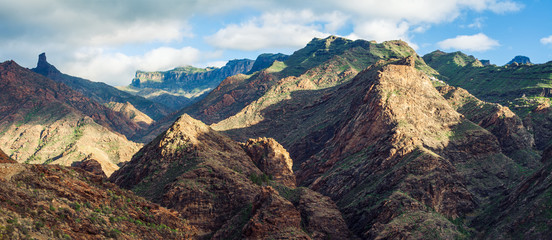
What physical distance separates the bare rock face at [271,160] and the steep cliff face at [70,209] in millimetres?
77280

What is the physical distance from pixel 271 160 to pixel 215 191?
156 ft

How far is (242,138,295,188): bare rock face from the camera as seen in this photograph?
5835 inches

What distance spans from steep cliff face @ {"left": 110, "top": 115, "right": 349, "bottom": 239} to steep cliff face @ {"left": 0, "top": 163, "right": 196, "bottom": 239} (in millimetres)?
24033

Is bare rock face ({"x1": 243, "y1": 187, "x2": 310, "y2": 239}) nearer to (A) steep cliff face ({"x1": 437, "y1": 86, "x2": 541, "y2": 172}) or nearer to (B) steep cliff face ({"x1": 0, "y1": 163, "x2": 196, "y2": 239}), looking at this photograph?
(B) steep cliff face ({"x1": 0, "y1": 163, "x2": 196, "y2": 239})

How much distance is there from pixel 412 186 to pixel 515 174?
3724 cm

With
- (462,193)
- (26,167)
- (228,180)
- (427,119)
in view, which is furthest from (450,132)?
(26,167)

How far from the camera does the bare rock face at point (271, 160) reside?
14821cm

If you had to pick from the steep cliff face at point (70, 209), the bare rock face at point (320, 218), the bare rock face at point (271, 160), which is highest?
the bare rock face at point (271, 160)

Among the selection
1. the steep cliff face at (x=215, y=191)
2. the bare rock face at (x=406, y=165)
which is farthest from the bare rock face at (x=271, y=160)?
the steep cliff face at (x=215, y=191)

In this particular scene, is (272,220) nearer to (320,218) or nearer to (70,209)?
(320,218)

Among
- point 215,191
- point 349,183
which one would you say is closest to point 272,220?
point 215,191

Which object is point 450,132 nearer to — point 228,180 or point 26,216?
point 228,180

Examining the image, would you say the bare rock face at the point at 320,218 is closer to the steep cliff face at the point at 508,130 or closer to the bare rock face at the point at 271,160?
the bare rock face at the point at 271,160

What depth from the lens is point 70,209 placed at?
4769cm
